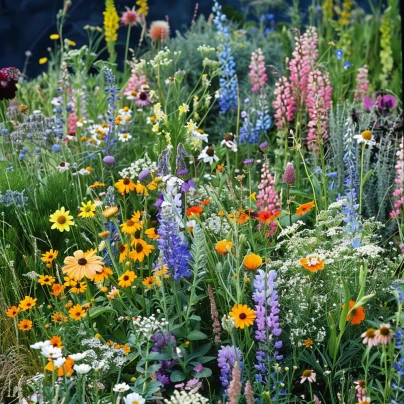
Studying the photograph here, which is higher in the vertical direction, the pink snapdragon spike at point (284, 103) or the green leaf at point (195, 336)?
the pink snapdragon spike at point (284, 103)

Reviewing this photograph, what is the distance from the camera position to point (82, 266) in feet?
8.27

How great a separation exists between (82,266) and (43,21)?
14.6 feet

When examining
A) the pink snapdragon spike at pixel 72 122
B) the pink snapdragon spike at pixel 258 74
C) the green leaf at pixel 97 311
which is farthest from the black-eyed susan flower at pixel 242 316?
the pink snapdragon spike at pixel 72 122

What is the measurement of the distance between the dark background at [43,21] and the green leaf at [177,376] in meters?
4.27

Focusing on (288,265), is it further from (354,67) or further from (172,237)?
(354,67)

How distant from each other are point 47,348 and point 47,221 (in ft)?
4.44

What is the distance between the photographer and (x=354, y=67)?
5559 millimetres

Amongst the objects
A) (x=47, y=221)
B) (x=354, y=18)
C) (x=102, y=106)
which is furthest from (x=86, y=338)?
(x=354, y=18)

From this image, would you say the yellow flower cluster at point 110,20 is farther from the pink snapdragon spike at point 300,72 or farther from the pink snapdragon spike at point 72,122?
the pink snapdragon spike at point 300,72

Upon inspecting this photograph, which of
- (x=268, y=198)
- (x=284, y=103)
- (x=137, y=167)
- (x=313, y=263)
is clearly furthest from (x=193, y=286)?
(x=284, y=103)

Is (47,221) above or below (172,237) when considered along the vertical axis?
below

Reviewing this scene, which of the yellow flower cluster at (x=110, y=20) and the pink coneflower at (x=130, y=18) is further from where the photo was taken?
the pink coneflower at (x=130, y=18)

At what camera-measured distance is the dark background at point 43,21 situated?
20.9 ft

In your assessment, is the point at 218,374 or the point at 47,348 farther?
the point at 218,374
